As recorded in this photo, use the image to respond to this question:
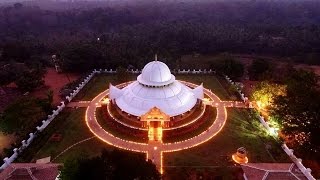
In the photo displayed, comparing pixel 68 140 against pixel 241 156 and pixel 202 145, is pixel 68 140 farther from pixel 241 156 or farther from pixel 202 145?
pixel 241 156

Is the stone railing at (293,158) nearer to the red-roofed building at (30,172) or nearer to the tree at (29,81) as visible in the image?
the red-roofed building at (30,172)

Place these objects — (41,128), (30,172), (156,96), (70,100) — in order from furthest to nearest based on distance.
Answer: (70,100) → (156,96) → (41,128) → (30,172)

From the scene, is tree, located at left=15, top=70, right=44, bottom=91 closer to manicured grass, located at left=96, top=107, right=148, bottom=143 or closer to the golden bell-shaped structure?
manicured grass, located at left=96, top=107, right=148, bottom=143

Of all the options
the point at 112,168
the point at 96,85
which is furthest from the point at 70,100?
the point at 112,168

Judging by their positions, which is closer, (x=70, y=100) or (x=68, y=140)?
(x=68, y=140)

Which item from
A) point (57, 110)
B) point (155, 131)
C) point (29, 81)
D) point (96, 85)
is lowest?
point (96, 85)

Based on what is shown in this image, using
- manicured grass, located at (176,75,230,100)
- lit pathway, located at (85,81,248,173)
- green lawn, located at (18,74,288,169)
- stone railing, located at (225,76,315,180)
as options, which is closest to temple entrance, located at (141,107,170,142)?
lit pathway, located at (85,81,248,173)

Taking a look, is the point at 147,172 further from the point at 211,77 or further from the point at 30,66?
the point at 30,66
